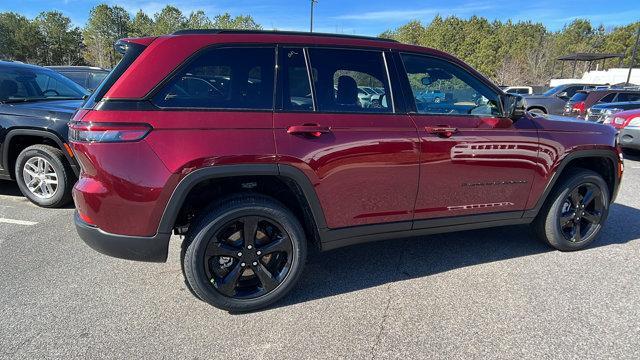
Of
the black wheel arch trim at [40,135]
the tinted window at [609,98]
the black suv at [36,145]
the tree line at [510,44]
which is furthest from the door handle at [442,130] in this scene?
the tree line at [510,44]

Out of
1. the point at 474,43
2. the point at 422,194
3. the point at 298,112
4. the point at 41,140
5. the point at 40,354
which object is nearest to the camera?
the point at 40,354

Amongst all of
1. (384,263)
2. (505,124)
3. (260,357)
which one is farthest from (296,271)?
(505,124)

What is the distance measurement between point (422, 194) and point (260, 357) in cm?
161

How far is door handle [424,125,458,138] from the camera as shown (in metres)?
3.01

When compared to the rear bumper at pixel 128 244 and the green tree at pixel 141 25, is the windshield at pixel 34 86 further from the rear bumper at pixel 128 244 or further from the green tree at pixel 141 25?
the green tree at pixel 141 25

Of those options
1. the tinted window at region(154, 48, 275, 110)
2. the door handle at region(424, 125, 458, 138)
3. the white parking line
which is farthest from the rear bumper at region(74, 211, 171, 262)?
the white parking line

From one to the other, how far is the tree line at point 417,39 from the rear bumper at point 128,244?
165ft

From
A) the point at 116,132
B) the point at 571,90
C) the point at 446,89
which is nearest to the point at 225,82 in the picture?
the point at 116,132

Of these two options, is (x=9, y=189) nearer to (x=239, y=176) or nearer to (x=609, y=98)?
(x=239, y=176)

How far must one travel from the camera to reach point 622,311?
9.32 feet

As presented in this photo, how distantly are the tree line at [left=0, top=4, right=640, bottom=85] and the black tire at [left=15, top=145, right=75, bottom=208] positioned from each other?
4922cm

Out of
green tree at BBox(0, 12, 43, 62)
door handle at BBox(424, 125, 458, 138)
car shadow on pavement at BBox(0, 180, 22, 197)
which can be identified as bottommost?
car shadow on pavement at BBox(0, 180, 22, 197)

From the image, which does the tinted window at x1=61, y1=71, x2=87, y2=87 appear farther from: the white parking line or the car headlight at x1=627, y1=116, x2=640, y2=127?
the car headlight at x1=627, y1=116, x2=640, y2=127

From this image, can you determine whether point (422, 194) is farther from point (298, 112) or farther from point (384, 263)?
point (298, 112)
